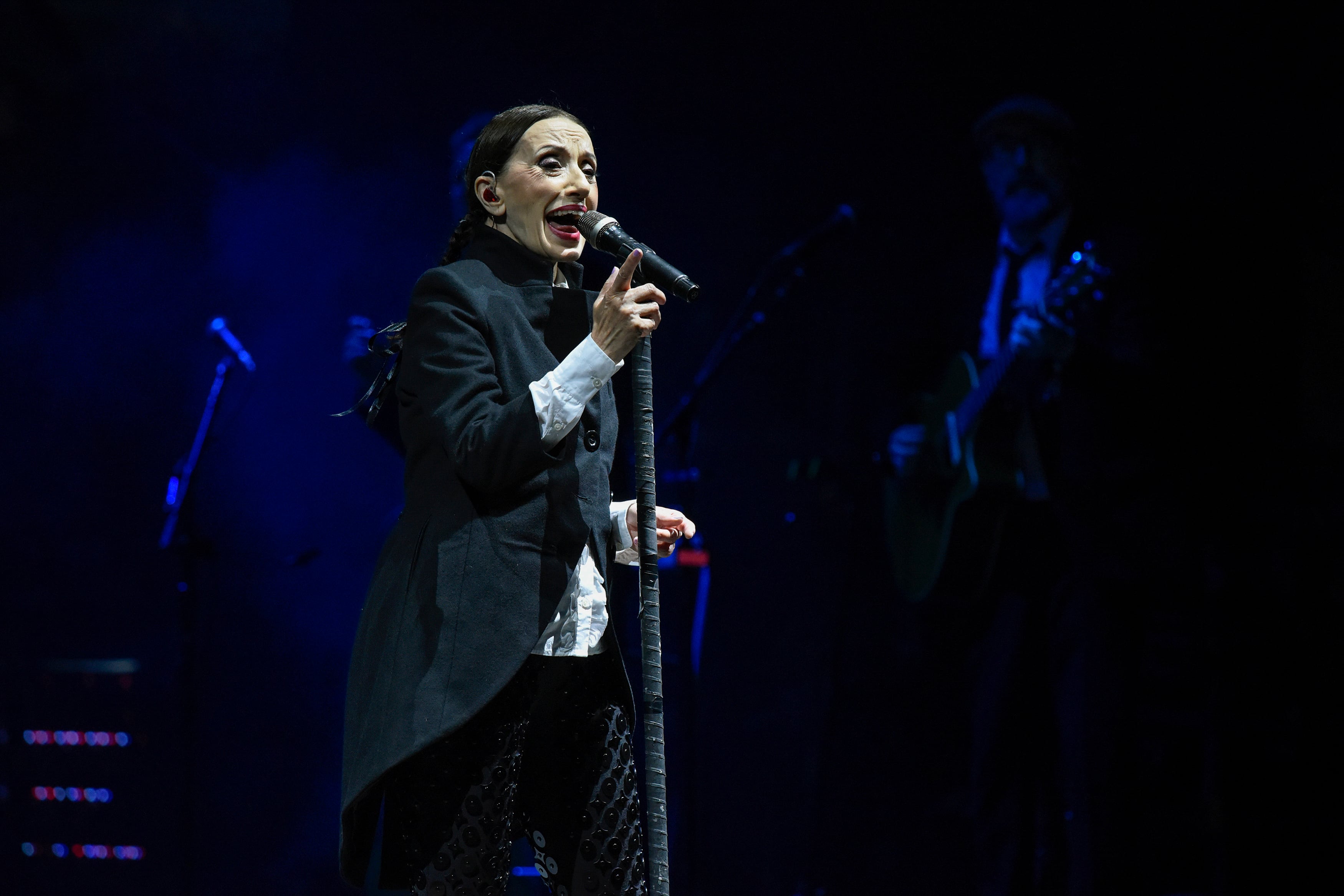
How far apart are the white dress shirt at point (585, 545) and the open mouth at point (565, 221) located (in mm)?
214

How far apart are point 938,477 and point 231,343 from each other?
7.64 feet

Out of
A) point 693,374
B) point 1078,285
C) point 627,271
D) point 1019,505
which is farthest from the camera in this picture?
point 693,374

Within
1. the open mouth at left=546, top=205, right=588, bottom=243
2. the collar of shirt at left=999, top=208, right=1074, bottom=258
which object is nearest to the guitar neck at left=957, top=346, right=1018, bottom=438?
the collar of shirt at left=999, top=208, right=1074, bottom=258

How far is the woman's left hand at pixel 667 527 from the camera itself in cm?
172

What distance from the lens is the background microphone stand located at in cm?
361

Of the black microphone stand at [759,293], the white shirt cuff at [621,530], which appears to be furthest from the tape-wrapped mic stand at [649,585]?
the black microphone stand at [759,293]

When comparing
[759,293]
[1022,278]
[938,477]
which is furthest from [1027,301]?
[759,293]

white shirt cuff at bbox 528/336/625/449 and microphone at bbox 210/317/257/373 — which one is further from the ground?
microphone at bbox 210/317/257/373

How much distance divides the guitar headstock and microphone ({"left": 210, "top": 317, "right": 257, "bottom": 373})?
8.37 feet

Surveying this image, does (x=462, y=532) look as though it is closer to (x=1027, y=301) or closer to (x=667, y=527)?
(x=667, y=527)

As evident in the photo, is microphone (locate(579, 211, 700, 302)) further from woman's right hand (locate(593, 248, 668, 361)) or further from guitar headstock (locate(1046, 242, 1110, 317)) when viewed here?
guitar headstock (locate(1046, 242, 1110, 317))

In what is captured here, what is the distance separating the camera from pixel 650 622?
4.99ft

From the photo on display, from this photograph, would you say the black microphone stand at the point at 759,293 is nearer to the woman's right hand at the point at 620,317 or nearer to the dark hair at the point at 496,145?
the dark hair at the point at 496,145

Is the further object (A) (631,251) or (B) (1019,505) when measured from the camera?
(B) (1019,505)
